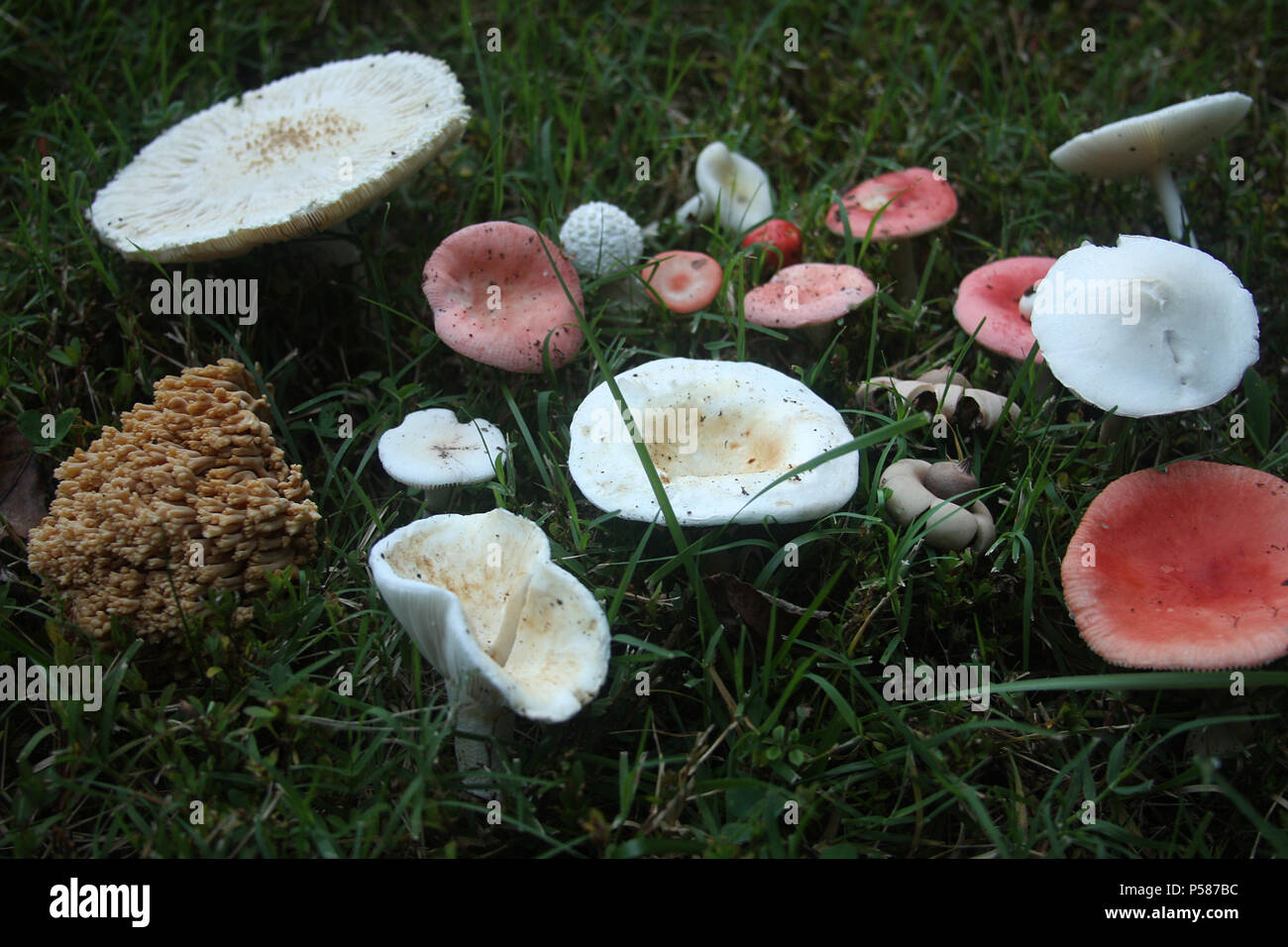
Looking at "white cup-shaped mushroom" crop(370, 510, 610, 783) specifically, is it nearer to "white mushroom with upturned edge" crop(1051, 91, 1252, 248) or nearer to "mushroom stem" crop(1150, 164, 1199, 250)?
"white mushroom with upturned edge" crop(1051, 91, 1252, 248)

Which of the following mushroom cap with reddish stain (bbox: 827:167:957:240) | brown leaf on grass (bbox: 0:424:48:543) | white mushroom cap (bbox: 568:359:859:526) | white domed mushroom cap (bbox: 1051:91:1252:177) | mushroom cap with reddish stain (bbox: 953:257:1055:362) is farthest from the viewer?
mushroom cap with reddish stain (bbox: 827:167:957:240)

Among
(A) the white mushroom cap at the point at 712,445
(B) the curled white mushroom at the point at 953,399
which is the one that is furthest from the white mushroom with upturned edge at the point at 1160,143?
(A) the white mushroom cap at the point at 712,445

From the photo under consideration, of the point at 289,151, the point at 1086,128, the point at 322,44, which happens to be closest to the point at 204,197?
the point at 289,151

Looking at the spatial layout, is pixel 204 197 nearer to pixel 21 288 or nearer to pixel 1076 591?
pixel 21 288

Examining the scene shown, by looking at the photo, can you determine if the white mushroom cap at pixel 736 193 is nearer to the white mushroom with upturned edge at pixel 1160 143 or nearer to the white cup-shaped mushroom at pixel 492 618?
A: the white mushroom with upturned edge at pixel 1160 143

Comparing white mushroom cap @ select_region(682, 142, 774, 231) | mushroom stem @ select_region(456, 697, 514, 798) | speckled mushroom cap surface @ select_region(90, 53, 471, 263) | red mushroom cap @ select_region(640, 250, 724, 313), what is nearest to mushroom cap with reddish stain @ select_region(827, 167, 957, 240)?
white mushroom cap @ select_region(682, 142, 774, 231)

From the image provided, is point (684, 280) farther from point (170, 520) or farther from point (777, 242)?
point (170, 520)
